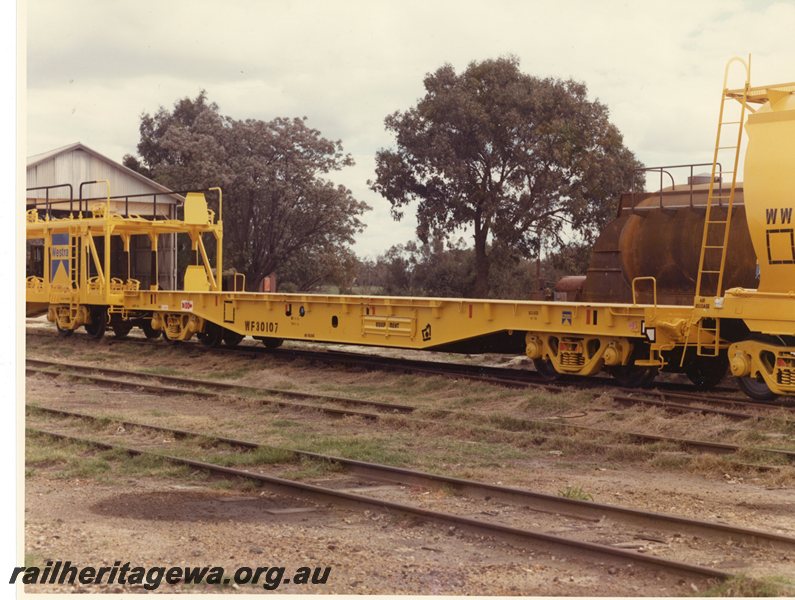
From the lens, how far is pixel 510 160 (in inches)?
1339

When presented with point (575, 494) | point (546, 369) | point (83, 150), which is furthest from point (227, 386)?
point (83, 150)

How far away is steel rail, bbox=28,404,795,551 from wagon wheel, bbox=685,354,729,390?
6.87 m

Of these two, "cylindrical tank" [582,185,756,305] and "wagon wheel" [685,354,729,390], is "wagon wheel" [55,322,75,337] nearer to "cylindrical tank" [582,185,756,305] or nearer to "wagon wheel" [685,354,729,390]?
"cylindrical tank" [582,185,756,305]

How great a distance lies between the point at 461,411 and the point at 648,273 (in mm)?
5005

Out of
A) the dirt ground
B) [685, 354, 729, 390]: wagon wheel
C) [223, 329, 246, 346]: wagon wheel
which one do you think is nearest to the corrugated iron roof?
[223, 329, 246, 346]: wagon wheel

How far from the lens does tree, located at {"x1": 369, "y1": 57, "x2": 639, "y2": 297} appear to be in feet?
109

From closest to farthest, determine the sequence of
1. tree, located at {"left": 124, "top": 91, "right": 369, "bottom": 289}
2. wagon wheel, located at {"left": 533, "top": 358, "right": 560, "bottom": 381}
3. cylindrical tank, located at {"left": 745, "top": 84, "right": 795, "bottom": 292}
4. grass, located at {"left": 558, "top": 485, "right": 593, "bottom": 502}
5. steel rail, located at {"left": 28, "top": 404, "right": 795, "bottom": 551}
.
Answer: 1. steel rail, located at {"left": 28, "top": 404, "right": 795, "bottom": 551}
2. grass, located at {"left": 558, "top": 485, "right": 593, "bottom": 502}
3. cylindrical tank, located at {"left": 745, "top": 84, "right": 795, "bottom": 292}
4. wagon wheel, located at {"left": 533, "top": 358, "right": 560, "bottom": 381}
5. tree, located at {"left": 124, "top": 91, "right": 369, "bottom": 289}

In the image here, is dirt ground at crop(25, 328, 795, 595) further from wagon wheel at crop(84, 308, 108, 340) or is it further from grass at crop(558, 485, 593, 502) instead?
wagon wheel at crop(84, 308, 108, 340)

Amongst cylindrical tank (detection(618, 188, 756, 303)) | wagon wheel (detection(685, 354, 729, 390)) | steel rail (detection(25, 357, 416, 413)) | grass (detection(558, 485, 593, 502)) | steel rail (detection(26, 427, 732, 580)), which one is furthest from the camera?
cylindrical tank (detection(618, 188, 756, 303))

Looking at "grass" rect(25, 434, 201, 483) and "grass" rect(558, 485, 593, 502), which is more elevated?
"grass" rect(558, 485, 593, 502)

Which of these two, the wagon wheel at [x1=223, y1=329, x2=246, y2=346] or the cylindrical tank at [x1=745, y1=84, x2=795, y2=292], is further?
the wagon wheel at [x1=223, y1=329, x2=246, y2=346]

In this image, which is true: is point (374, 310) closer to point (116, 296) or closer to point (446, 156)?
point (116, 296)

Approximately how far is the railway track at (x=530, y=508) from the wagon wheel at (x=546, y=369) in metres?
6.26

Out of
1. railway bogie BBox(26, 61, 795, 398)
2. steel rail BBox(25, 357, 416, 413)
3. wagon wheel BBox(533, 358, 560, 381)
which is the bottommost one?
steel rail BBox(25, 357, 416, 413)
